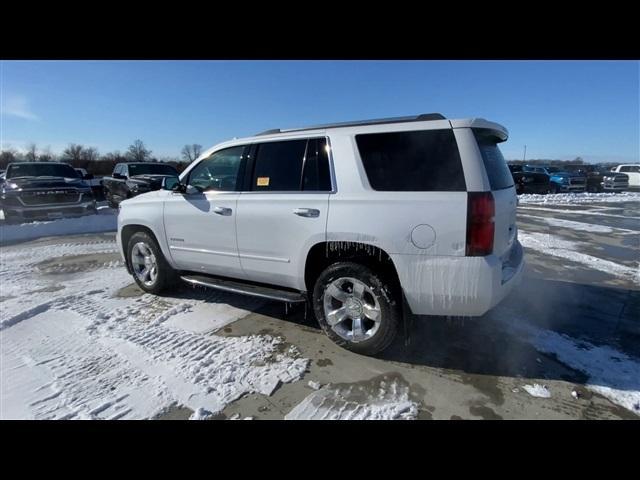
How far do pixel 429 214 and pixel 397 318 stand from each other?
0.92m

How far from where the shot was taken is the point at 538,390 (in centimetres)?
252

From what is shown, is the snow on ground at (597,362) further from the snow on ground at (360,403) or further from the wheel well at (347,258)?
the wheel well at (347,258)

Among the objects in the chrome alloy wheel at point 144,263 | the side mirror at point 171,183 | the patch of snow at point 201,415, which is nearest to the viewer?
the patch of snow at point 201,415

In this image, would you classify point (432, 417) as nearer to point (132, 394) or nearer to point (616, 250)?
point (132, 394)

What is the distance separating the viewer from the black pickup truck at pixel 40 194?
954cm

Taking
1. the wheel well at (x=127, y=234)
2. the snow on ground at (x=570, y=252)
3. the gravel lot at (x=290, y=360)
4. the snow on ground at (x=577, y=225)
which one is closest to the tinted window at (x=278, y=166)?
the gravel lot at (x=290, y=360)

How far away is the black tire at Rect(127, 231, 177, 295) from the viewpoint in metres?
4.36

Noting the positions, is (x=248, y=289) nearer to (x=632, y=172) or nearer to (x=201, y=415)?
(x=201, y=415)

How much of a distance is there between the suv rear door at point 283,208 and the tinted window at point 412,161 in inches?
16.9

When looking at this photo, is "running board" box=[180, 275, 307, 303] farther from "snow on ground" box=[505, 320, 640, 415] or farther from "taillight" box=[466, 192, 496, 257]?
"snow on ground" box=[505, 320, 640, 415]

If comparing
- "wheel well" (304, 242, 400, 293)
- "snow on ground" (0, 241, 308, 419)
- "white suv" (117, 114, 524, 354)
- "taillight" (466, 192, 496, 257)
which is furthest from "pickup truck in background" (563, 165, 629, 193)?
"snow on ground" (0, 241, 308, 419)

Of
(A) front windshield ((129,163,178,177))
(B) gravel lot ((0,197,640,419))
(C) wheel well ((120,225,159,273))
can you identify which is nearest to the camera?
(B) gravel lot ((0,197,640,419))

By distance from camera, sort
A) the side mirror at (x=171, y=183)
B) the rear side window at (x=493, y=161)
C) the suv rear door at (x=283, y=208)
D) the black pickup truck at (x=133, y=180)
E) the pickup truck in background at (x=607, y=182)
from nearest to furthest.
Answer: the rear side window at (x=493, y=161) → the suv rear door at (x=283, y=208) → the side mirror at (x=171, y=183) → the black pickup truck at (x=133, y=180) → the pickup truck in background at (x=607, y=182)

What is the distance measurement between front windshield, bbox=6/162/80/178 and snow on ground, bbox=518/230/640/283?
554 inches
